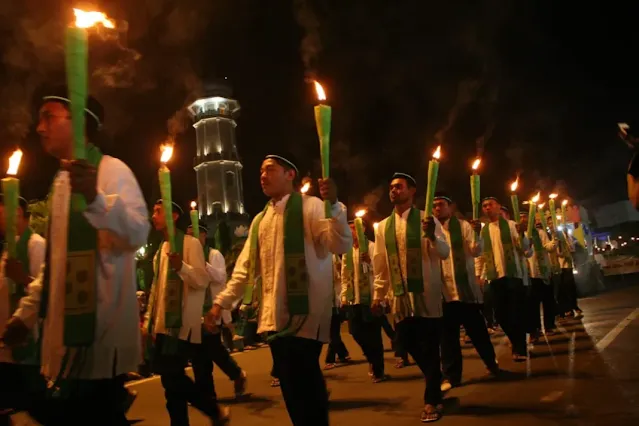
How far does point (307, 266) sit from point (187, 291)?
6.91 ft

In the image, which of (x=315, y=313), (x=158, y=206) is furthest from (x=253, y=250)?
(x=158, y=206)

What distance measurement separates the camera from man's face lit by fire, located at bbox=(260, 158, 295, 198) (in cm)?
434

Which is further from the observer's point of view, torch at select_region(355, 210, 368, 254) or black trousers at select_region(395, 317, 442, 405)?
torch at select_region(355, 210, 368, 254)

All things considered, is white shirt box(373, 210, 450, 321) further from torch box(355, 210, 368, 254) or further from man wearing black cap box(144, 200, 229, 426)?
torch box(355, 210, 368, 254)

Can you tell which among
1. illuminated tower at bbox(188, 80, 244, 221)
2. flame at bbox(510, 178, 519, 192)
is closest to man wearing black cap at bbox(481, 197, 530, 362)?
flame at bbox(510, 178, 519, 192)

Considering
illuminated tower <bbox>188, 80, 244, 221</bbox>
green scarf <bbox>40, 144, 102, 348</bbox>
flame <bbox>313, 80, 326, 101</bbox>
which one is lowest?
green scarf <bbox>40, 144, 102, 348</bbox>

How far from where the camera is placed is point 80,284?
107 inches

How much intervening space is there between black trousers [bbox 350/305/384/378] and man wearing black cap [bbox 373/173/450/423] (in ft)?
7.28

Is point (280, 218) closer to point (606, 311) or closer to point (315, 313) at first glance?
point (315, 313)

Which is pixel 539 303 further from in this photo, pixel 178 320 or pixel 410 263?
pixel 178 320

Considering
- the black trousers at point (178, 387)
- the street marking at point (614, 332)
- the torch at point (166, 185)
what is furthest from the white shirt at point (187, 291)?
the street marking at point (614, 332)

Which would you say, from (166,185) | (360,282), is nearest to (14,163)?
(166,185)

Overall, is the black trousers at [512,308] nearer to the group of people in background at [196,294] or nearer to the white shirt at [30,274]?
the group of people in background at [196,294]

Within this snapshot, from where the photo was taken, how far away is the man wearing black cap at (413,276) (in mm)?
5523
